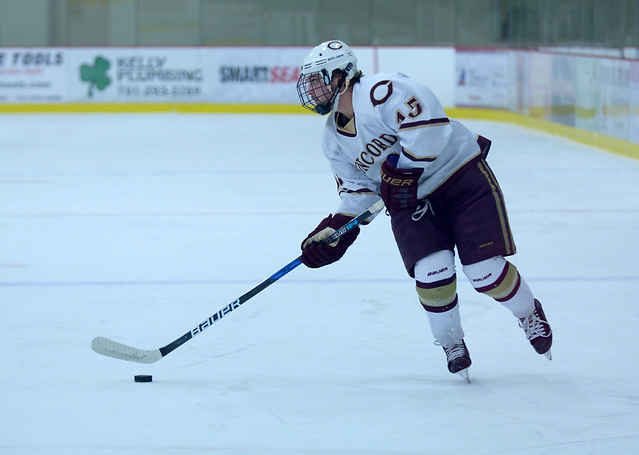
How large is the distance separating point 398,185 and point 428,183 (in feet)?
0.45

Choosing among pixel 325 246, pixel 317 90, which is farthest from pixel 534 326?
pixel 317 90

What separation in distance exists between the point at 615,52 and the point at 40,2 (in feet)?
32.1

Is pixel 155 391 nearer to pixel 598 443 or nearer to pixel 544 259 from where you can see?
pixel 598 443

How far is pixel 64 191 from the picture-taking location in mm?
6543

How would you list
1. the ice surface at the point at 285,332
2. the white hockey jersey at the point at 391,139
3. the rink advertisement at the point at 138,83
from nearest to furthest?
the ice surface at the point at 285,332
the white hockey jersey at the point at 391,139
the rink advertisement at the point at 138,83

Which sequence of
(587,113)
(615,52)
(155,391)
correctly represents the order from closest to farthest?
(155,391) < (587,113) < (615,52)

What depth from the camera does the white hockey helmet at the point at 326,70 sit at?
254 centimetres

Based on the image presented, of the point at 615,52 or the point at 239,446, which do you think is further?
the point at 615,52

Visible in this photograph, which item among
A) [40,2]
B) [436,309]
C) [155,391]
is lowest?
[155,391]

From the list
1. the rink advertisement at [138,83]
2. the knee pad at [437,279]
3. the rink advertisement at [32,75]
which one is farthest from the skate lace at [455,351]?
the rink advertisement at [32,75]

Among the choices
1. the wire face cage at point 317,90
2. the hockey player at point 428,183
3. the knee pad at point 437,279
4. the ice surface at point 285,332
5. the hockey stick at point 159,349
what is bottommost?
the ice surface at point 285,332

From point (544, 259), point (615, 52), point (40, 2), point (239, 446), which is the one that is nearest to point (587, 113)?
point (615, 52)

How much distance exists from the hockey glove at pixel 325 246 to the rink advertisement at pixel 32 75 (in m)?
10.5

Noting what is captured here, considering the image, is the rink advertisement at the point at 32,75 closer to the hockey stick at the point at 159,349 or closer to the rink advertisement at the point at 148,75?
the rink advertisement at the point at 148,75
